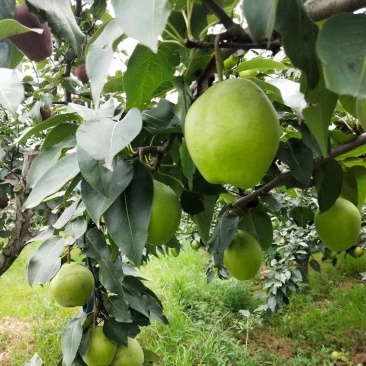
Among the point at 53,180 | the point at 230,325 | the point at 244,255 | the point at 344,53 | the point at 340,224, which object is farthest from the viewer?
the point at 230,325

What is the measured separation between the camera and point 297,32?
416 mm

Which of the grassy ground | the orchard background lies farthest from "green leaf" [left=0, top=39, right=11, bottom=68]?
the grassy ground

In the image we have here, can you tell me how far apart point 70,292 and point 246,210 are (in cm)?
50

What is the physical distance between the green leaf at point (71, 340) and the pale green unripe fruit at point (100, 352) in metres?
0.04

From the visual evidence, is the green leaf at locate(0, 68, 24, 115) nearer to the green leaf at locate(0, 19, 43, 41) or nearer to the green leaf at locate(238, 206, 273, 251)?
the green leaf at locate(0, 19, 43, 41)

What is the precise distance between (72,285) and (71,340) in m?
0.22

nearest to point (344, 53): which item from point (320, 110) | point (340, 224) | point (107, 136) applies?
point (320, 110)

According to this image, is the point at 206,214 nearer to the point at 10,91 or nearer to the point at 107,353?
the point at 10,91

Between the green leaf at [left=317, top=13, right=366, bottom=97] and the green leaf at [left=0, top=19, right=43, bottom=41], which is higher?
the green leaf at [left=0, top=19, right=43, bottom=41]

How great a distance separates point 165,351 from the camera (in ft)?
9.07

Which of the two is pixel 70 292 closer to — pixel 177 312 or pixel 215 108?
pixel 215 108

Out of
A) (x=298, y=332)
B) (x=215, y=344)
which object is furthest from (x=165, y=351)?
(x=298, y=332)

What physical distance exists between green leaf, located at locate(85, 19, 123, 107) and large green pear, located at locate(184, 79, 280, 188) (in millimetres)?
116

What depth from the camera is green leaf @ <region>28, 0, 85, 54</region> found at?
2.78 feet
